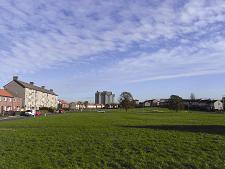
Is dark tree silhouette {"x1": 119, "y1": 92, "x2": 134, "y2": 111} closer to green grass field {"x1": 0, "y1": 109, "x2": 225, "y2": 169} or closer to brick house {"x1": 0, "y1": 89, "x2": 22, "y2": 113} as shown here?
brick house {"x1": 0, "y1": 89, "x2": 22, "y2": 113}

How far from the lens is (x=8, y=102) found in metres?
112

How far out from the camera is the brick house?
349ft

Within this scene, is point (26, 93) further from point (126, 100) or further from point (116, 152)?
point (116, 152)

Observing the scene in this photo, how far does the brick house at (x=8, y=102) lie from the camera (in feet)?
349

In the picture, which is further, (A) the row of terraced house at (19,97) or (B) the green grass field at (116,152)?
(A) the row of terraced house at (19,97)

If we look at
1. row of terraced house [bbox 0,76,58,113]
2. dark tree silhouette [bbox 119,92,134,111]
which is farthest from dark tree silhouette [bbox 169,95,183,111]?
row of terraced house [bbox 0,76,58,113]

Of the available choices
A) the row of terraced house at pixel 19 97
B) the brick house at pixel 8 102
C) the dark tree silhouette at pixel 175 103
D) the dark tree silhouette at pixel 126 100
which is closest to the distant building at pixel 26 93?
the row of terraced house at pixel 19 97

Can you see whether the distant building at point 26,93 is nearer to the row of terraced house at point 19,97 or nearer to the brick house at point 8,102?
the row of terraced house at point 19,97

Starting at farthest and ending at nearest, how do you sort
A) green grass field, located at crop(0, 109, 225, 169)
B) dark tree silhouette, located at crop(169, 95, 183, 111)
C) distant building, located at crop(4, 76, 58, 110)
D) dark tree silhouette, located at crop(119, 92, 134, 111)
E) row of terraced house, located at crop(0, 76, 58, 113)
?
distant building, located at crop(4, 76, 58, 110)
dark tree silhouette, located at crop(119, 92, 134, 111)
dark tree silhouette, located at crop(169, 95, 183, 111)
row of terraced house, located at crop(0, 76, 58, 113)
green grass field, located at crop(0, 109, 225, 169)

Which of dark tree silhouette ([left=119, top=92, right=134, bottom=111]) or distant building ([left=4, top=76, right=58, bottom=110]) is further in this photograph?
distant building ([left=4, top=76, right=58, bottom=110])

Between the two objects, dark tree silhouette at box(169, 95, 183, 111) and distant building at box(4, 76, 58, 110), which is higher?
distant building at box(4, 76, 58, 110)

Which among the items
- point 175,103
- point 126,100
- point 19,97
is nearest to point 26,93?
point 19,97

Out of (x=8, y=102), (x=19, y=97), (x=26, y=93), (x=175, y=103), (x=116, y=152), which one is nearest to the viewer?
(x=116, y=152)

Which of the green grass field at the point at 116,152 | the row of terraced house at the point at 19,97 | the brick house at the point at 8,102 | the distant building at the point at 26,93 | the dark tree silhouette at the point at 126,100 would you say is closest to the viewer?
the green grass field at the point at 116,152
